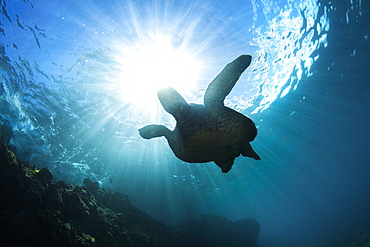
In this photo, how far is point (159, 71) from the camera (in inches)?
428

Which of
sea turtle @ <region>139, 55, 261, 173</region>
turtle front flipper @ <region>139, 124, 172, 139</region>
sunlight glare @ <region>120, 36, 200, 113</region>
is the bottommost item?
sea turtle @ <region>139, 55, 261, 173</region>

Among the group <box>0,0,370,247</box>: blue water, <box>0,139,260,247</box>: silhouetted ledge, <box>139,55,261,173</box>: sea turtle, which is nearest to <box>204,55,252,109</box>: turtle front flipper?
<box>139,55,261,173</box>: sea turtle

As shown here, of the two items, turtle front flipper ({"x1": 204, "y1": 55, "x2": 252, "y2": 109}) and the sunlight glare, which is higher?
the sunlight glare

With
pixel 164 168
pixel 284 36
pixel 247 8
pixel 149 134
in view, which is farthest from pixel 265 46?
pixel 164 168

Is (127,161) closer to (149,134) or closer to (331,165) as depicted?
(149,134)

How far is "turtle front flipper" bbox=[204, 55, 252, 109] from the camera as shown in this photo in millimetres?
3345

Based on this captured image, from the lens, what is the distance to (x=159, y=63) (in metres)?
10.4

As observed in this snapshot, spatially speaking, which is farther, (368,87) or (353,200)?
(353,200)

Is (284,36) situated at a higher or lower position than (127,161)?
lower

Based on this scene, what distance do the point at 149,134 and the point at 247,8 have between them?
8041 mm

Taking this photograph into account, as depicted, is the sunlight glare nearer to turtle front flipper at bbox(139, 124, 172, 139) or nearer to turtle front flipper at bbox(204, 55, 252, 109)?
turtle front flipper at bbox(139, 124, 172, 139)

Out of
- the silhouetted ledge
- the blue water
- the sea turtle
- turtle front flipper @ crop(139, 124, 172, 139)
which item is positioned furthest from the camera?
the blue water

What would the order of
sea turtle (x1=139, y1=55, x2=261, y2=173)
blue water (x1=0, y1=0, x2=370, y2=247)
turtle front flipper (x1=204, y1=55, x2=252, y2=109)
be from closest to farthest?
turtle front flipper (x1=204, y1=55, x2=252, y2=109) → sea turtle (x1=139, y1=55, x2=261, y2=173) → blue water (x1=0, y1=0, x2=370, y2=247)

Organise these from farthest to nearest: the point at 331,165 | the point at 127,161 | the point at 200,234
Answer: the point at 331,165
the point at 127,161
the point at 200,234
